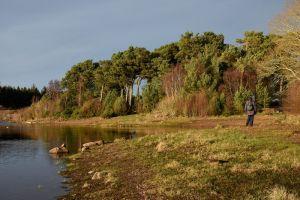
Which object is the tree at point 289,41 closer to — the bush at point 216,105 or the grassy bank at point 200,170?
the grassy bank at point 200,170

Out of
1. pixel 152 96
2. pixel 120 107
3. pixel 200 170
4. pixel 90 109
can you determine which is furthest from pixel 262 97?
pixel 200 170

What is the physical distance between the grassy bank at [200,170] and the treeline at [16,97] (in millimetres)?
145035

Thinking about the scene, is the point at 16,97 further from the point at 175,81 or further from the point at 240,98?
the point at 240,98

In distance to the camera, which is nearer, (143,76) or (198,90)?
(198,90)

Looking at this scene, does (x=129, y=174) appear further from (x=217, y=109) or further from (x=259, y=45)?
(x=259, y=45)

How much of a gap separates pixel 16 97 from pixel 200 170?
162998mm

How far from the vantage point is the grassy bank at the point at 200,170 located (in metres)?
15.1

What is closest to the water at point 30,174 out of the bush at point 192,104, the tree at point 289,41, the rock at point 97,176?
the rock at point 97,176

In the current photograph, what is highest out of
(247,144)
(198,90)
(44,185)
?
(198,90)

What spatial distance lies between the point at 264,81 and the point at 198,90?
12602 millimetres

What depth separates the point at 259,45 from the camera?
90.7 metres

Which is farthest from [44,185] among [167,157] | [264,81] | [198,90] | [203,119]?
[264,81]

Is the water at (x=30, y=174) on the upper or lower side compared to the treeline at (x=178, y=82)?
lower

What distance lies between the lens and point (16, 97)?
6722 inches
